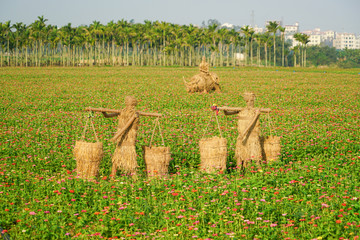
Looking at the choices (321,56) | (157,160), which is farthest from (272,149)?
(321,56)

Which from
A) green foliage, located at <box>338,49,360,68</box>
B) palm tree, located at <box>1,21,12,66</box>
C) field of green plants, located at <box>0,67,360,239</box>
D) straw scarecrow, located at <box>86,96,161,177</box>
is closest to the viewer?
field of green plants, located at <box>0,67,360,239</box>

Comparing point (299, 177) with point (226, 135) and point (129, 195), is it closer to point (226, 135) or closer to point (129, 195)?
point (129, 195)

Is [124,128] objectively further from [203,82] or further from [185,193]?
[203,82]

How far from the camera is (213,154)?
10.5 m

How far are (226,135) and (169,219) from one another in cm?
767

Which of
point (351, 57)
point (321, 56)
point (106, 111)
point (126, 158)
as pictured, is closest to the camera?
point (126, 158)

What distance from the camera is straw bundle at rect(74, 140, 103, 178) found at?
9938mm

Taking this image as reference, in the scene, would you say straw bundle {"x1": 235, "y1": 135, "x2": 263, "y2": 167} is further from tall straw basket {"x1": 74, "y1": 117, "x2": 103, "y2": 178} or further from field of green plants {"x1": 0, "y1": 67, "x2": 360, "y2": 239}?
tall straw basket {"x1": 74, "y1": 117, "x2": 103, "y2": 178}

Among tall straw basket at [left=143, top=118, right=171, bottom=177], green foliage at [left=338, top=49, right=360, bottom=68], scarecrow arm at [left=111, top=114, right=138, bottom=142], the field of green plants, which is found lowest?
the field of green plants

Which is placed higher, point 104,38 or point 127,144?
point 104,38

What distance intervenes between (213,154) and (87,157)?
2.91 m

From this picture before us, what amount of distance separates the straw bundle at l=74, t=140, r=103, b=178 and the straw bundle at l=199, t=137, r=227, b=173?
2450 mm

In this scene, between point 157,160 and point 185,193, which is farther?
point 157,160

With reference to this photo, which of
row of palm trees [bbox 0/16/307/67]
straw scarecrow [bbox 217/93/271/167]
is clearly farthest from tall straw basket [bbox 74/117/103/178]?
row of palm trees [bbox 0/16/307/67]
